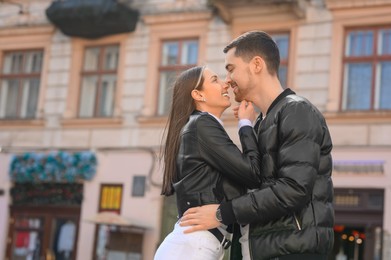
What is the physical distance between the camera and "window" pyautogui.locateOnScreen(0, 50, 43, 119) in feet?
70.5

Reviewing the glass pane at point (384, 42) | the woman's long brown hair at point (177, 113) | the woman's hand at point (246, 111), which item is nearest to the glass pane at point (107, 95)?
the glass pane at point (384, 42)

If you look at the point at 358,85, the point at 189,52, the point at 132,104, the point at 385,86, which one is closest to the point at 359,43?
the point at 358,85

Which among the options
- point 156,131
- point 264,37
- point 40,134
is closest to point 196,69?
point 264,37

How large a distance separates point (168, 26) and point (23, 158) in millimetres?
5001

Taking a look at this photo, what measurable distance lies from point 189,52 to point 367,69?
434 centimetres

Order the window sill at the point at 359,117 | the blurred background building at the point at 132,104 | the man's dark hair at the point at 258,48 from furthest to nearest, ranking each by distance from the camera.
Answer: the blurred background building at the point at 132,104 < the window sill at the point at 359,117 < the man's dark hair at the point at 258,48

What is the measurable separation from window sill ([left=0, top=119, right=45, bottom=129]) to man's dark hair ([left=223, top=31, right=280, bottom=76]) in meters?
17.0

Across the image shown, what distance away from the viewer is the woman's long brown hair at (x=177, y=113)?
187 inches

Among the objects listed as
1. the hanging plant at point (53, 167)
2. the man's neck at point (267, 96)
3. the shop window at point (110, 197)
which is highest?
the hanging plant at point (53, 167)

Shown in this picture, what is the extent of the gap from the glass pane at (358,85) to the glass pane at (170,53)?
421 cm

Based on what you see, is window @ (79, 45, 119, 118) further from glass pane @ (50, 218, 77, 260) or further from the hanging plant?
glass pane @ (50, 218, 77, 260)

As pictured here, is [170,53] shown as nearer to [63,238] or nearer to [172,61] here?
[172,61]

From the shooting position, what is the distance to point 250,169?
423 centimetres

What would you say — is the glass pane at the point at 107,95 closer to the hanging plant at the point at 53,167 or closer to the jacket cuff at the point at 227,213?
the hanging plant at the point at 53,167
